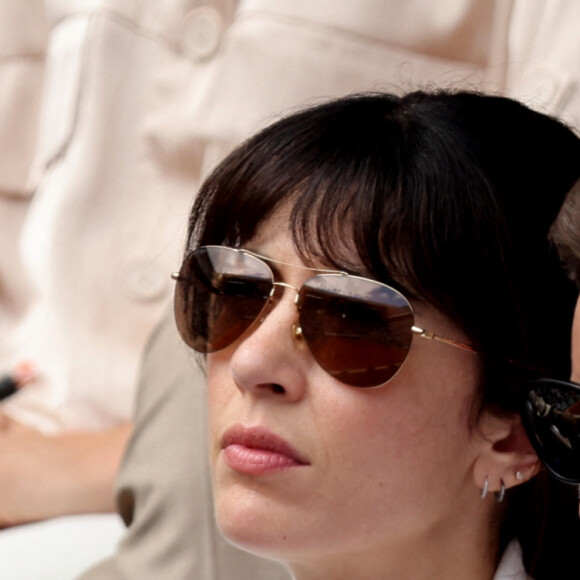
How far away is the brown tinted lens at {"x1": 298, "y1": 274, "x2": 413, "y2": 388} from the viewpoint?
1032 mm

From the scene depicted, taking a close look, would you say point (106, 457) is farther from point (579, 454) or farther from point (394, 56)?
point (579, 454)

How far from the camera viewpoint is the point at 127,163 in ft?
6.73

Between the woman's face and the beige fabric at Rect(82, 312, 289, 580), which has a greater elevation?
the woman's face

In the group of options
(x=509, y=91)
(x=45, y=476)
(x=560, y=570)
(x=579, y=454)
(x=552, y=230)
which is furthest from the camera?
(x=45, y=476)

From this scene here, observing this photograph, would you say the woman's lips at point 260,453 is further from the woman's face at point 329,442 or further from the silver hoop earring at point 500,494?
the silver hoop earring at point 500,494

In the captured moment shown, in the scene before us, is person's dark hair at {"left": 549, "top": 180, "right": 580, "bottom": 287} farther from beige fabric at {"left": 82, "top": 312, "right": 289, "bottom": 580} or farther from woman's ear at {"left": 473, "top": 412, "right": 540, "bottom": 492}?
beige fabric at {"left": 82, "top": 312, "right": 289, "bottom": 580}

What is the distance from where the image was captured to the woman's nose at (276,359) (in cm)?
105

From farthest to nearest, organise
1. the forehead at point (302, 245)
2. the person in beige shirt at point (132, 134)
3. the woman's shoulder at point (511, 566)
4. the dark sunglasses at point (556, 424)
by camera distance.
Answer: the person in beige shirt at point (132, 134)
the woman's shoulder at point (511, 566)
the forehead at point (302, 245)
the dark sunglasses at point (556, 424)

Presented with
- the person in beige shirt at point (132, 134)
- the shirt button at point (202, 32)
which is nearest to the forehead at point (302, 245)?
the person in beige shirt at point (132, 134)

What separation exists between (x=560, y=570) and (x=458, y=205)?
447mm

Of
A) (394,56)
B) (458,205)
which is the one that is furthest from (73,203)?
(458,205)

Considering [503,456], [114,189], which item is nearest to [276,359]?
[503,456]

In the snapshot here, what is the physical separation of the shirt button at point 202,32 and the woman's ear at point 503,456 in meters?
1.14

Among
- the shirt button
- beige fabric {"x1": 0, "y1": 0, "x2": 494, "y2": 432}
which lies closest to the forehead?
beige fabric {"x1": 0, "y1": 0, "x2": 494, "y2": 432}
